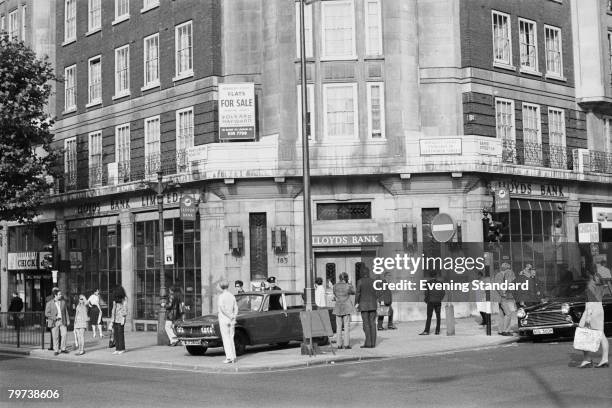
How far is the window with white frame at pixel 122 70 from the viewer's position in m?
38.0

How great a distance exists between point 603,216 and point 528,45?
7727mm

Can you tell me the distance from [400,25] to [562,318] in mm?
13636

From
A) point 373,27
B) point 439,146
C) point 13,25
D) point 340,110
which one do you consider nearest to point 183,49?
point 340,110

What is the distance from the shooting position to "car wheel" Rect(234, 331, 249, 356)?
22016 mm

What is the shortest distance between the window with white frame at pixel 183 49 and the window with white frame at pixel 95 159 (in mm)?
6028

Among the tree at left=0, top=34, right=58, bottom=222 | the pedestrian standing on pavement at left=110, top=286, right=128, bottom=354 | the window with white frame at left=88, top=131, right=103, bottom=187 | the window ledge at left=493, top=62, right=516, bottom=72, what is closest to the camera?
the pedestrian standing on pavement at left=110, top=286, right=128, bottom=354

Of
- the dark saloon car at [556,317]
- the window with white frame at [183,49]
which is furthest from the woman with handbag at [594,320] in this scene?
the window with white frame at [183,49]

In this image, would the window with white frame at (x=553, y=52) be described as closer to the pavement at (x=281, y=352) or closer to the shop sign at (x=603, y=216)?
the shop sign at (x=603, y=216)

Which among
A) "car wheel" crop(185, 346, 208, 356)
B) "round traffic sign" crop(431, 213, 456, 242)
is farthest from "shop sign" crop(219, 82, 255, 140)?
"car wheel" crop(185, 346, 208, 356)

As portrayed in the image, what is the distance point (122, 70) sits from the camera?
126ft

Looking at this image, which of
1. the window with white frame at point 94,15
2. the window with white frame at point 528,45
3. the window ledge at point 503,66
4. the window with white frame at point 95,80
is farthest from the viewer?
the window with white frame at point 94,15

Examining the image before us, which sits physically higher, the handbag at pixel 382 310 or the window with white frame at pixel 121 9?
the window with white frame at pixel 121 9

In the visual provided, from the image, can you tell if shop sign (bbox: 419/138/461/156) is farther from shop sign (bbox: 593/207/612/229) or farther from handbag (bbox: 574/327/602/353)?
handbag (bbox: 574/327/602/353)

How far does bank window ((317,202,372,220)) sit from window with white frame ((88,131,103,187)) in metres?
10.9
